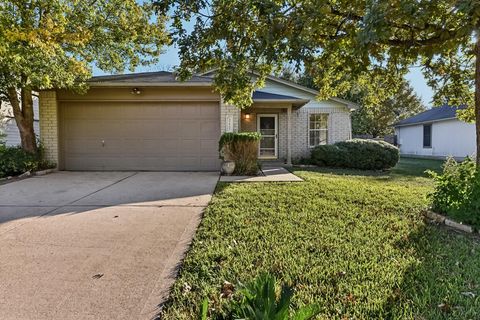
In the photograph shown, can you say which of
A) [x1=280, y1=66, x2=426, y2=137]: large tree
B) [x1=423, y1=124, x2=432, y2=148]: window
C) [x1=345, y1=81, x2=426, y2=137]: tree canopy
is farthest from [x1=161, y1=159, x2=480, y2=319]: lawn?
[x1=345, y1=81, x2=426, y2=137]: tree canopy

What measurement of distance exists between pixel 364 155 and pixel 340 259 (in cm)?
977

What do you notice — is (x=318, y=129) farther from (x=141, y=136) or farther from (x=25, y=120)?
(x=25, y=120)

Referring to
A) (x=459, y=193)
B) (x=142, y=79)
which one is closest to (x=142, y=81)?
(x=142, y=79)

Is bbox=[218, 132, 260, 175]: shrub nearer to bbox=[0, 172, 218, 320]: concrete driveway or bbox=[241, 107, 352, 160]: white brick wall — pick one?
bbox=[0, 172, 218, 320]: concrete driveway

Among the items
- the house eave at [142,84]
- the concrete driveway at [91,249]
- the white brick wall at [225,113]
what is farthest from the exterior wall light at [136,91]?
the concrete driveway at [91,249]

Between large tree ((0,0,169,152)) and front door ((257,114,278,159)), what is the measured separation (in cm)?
550

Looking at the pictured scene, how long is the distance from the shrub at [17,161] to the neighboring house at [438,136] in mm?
19584

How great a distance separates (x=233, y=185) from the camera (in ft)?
23.8

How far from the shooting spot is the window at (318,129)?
48.3 feet

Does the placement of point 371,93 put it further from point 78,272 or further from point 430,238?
point 78,272

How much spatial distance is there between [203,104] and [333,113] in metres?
7.20

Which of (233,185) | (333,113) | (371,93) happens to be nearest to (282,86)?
(333,113)

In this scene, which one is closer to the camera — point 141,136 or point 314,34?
point 314,34

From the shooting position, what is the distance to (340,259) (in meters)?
3.04
